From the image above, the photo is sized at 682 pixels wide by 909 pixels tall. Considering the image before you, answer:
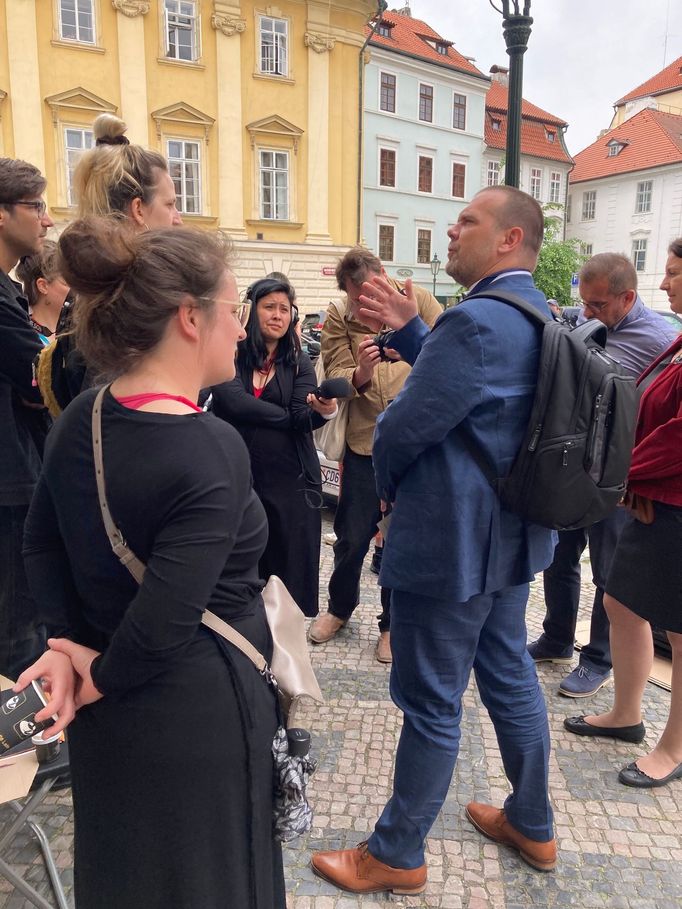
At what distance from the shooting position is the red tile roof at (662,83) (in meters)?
44.5

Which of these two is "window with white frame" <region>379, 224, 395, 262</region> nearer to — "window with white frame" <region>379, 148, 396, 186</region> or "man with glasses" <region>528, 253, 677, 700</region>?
"window with white frame" <region>379, 148, 396, 186</region>

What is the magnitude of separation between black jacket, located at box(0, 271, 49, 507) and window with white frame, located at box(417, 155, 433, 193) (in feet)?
106

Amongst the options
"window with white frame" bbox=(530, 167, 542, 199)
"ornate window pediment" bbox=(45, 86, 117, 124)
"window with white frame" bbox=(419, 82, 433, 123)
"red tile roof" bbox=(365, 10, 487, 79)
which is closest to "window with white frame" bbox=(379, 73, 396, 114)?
"red tile roof" bbox=(365, 10, 487, 79)

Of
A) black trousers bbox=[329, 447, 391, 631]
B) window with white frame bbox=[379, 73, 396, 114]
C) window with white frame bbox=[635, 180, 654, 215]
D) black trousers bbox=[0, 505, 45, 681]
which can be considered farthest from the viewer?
window with white frame bbox=[635, 180, 654, 215]

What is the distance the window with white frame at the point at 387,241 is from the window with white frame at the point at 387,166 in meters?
1.94

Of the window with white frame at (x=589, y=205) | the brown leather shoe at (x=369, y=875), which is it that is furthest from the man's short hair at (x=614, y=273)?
the window with white frame at (x=589, y=205)

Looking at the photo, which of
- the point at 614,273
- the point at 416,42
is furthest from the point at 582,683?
the point at 416,42

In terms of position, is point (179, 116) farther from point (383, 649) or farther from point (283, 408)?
point (383, 649)

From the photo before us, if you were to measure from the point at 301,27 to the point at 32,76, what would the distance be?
889cm

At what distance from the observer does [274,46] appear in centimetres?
2230

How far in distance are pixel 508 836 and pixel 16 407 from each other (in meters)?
2.40

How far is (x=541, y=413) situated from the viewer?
190cm

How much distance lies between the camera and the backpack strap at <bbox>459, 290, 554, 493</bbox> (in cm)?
195

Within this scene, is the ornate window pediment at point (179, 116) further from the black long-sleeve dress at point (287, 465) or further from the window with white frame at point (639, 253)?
the window with white frame at point (639, 253)
